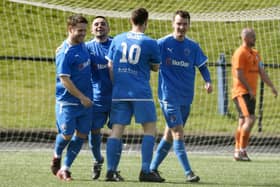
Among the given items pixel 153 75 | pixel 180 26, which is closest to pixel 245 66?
pixel 180 26

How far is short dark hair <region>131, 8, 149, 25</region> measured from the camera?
10062 millimetres

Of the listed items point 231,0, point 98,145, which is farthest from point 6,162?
point 231,0

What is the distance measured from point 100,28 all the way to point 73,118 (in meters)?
1.15

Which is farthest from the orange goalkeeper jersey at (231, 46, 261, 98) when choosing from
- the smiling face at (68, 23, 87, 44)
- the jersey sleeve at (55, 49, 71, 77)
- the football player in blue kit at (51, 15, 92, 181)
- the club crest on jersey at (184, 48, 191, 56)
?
the jersey sleeve at (55, 49, 71, 77)

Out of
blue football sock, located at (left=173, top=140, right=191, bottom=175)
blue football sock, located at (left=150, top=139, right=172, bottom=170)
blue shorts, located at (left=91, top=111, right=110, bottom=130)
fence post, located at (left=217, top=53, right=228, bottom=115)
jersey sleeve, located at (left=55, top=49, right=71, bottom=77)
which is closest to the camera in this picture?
jersey sleeve, located at (left=55, top=49, right=71, bottom=77)

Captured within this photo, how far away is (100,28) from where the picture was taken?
10586 millimetres

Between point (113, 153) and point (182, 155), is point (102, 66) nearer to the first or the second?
point (113, 153)

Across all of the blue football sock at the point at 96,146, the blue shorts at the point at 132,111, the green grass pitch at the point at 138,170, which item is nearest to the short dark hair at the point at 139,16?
the blue shorts at the point at 132,111

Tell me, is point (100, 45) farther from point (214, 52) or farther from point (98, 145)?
point (214, 52)

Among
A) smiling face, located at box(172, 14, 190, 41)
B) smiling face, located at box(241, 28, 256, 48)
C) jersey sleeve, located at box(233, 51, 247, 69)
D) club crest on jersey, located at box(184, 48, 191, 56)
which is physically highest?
smiling face, located at box(172, 14, 190, 41)

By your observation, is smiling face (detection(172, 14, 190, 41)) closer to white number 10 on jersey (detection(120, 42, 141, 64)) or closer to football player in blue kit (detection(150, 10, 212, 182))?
football player in blue kit (detection(150, 10, 212, 182))

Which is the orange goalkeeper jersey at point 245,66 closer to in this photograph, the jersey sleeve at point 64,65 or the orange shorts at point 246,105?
the orange shorts at point 246,105

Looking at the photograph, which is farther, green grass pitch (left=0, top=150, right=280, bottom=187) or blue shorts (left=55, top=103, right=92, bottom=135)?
blue shorts (left=55, top=103, right=92, bottom=135)

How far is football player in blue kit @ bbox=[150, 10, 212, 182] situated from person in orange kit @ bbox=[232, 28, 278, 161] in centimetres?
318
